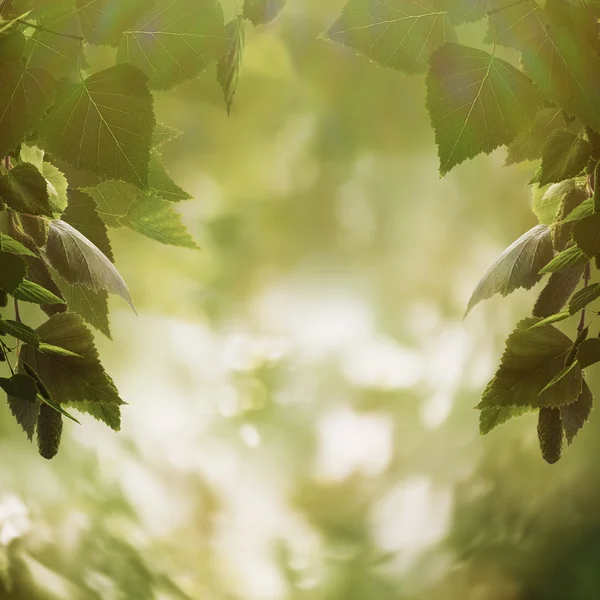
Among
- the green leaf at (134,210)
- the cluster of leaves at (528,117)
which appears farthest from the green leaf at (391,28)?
the green leaf at (134,210)

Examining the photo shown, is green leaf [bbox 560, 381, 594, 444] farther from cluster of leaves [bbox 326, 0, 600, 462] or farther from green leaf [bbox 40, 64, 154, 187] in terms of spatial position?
green leaf [bbox 40, 64, 154, 187]

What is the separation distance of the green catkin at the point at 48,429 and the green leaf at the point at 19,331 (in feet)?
0.16

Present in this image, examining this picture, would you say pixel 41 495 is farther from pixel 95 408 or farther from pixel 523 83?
pixel 523 83

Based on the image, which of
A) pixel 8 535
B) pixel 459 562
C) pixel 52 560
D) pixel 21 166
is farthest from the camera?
pixel 459 562

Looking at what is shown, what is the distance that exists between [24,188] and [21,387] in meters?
0.06

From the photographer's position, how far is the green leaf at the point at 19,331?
0.17m

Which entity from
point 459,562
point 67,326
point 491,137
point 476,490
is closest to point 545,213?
point 491,137

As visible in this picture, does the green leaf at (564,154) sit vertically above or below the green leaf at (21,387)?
above

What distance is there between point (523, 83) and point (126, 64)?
11 centimetres

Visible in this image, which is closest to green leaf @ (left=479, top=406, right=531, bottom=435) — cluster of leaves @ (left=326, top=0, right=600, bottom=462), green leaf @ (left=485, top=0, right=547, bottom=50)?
cluster of leaves @ (left=326, top=0, right=600, bottom=462)

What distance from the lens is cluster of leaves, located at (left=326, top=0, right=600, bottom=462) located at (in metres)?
0.17

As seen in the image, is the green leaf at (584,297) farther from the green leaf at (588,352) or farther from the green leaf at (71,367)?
the green leaf at (71,367)

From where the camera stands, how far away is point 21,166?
174 millimetres

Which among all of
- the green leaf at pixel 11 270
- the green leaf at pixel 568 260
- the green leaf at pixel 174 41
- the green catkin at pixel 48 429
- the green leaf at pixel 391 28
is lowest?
the green catkin at pixel 48 429
